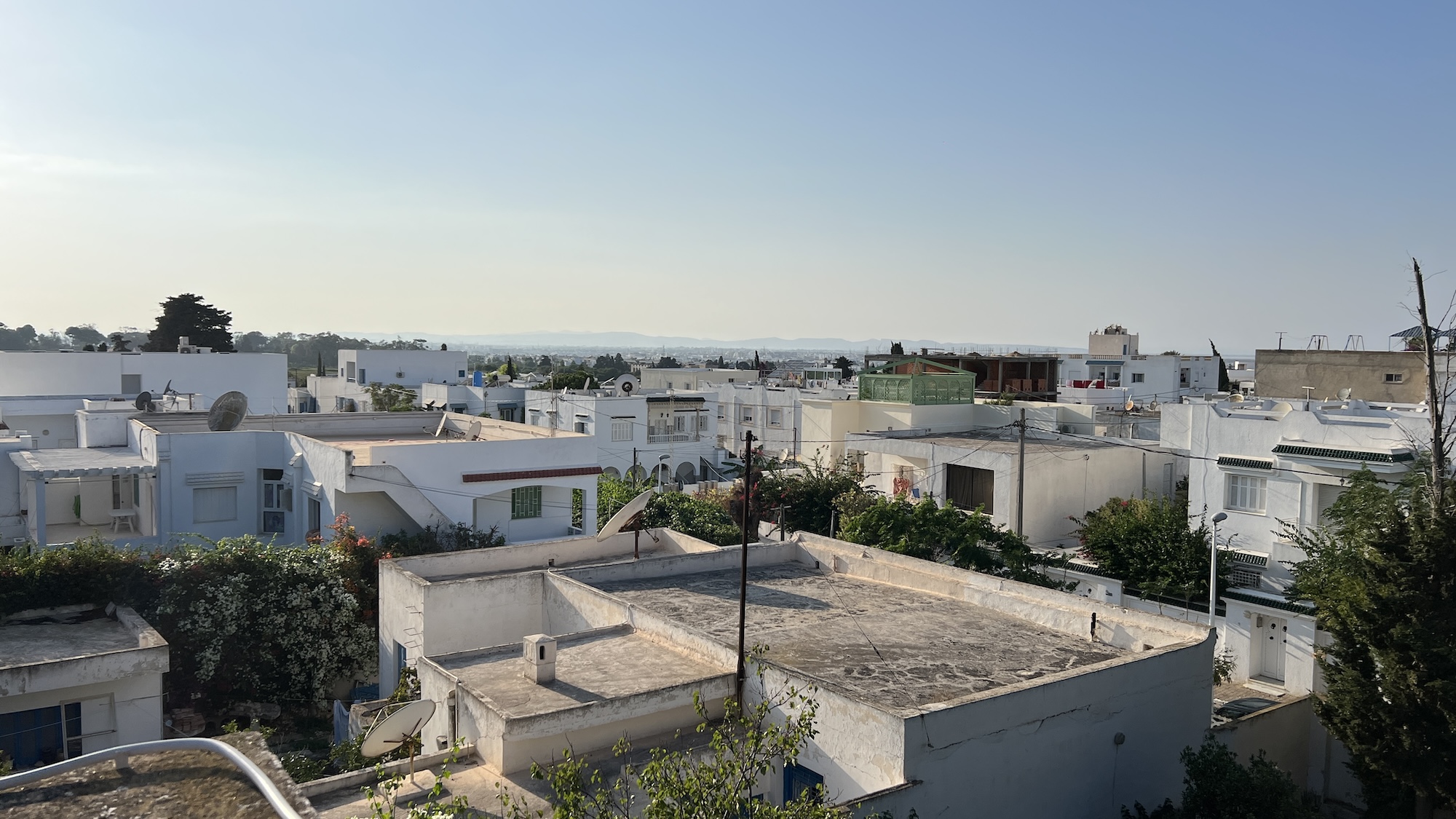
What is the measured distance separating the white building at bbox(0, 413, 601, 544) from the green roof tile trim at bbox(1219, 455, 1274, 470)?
56.1 feet

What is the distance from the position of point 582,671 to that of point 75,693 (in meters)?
8.23

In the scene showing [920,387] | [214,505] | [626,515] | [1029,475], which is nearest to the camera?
[626,515]

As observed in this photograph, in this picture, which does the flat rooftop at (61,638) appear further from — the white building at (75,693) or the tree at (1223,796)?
the tree at (1223,796)

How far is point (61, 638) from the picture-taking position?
16578 mm

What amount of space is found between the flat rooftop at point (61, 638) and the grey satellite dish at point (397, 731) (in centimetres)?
669

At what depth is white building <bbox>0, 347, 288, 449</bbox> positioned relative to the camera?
4188 centimetres

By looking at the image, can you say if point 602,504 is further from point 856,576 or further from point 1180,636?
point 1180,636

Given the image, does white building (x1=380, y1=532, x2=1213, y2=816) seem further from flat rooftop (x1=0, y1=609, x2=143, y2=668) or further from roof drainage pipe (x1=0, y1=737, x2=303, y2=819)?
flat rooftop (x1=0, y1=609, x2=143, y2=668)

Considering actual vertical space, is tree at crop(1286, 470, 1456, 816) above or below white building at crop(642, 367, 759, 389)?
below

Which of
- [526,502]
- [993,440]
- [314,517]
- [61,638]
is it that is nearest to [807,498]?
[993,440]

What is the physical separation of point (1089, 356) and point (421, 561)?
5984 cm

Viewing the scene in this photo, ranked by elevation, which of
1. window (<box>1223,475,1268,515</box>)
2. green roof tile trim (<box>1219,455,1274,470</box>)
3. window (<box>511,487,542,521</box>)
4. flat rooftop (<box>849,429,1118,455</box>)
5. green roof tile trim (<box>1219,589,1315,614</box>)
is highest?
green roof tile trim (<box>1219,455,1274,470</box>)

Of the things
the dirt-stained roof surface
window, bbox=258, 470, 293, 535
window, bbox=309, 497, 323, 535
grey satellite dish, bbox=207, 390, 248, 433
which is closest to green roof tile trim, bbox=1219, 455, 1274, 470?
window, bbox=309, 497, 323, 535

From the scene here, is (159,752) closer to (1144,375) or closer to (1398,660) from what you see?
(1398,660)
